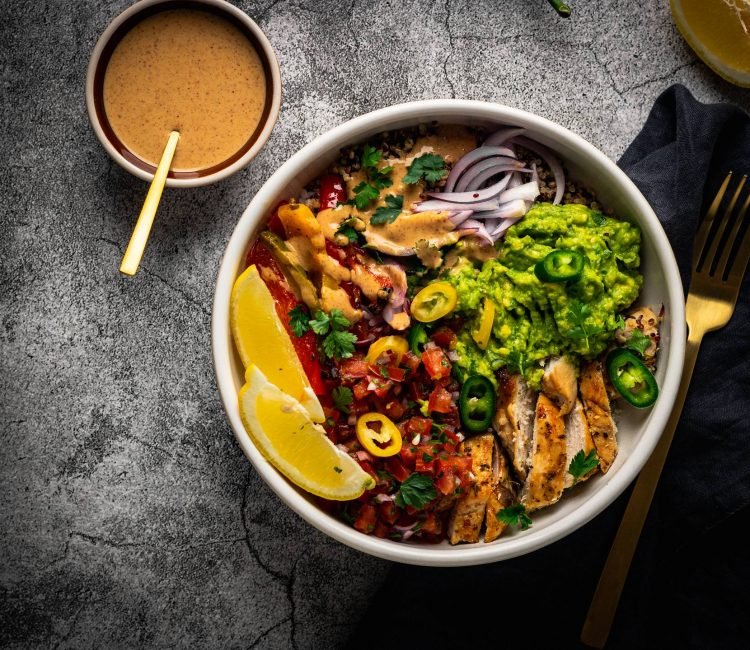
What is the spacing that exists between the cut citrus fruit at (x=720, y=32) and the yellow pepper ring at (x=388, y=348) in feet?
5.17

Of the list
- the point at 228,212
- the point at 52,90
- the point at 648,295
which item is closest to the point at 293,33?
the point at 228,212

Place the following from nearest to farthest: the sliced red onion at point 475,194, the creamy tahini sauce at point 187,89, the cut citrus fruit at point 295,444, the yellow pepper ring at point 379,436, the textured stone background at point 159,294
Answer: the cut citrus fruit at point 295,444 < the yellow pepper ring at point 379,436 < the sliced red onion at point 475,194 < the creamy tahini sauce at point 187,89 < the textured stone background at point 159,294

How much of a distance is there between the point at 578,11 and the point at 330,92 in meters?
0.98

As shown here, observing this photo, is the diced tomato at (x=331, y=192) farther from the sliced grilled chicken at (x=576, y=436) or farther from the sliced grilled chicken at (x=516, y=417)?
the sliced grilled chicken at (x=576, y=436)

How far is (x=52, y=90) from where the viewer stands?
104 inches

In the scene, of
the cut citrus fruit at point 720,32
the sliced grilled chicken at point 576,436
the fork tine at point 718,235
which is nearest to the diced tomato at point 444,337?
the sliced grilled chicken at point 576,436

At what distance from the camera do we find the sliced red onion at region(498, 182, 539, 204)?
7.72 feet

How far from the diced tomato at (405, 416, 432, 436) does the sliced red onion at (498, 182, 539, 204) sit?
76 centimetres

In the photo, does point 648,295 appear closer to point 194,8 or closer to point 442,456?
point 442,456

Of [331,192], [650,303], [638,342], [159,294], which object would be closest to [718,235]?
[650,303]

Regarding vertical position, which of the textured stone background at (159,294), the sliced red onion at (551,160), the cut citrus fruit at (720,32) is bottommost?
the textured stone background at (159,294)

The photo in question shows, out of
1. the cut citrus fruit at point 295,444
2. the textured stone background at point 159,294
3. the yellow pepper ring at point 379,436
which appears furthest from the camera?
the textured stone background at point 159,294

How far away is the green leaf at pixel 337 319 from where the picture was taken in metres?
2.23

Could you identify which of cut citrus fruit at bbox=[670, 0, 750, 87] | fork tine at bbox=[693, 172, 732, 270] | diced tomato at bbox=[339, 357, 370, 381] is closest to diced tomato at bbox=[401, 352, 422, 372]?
diced tomato at bbox=[339, 357, 370, 381]
